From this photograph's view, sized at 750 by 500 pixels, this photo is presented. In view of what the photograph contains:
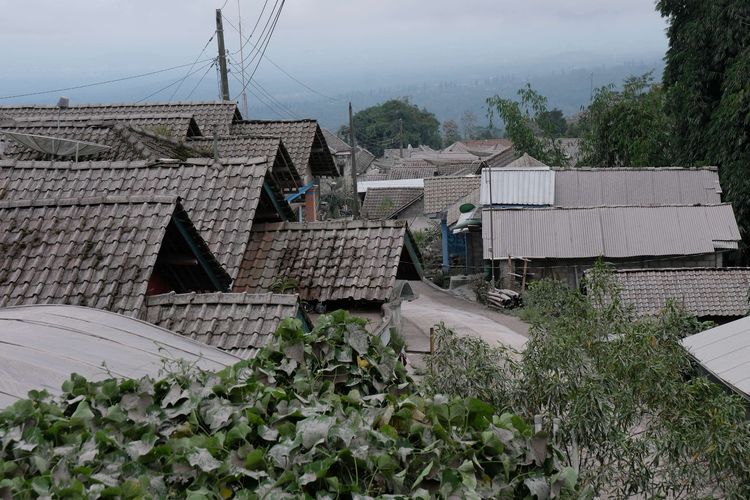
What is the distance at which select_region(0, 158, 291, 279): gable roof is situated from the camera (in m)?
10.3

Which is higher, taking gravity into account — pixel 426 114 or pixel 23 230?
pixel 23 230

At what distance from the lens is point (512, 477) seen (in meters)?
3.99

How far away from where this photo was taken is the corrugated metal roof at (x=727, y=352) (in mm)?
13695

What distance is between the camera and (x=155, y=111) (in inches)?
848

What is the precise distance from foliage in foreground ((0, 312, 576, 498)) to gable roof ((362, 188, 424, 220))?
38038 mm

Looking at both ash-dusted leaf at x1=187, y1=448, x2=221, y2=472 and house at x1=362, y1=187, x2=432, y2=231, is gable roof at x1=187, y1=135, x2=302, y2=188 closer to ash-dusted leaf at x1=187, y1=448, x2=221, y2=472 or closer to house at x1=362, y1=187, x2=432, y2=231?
ash-dusted leaf at x1=187, y1=448, x2=221, y2=472

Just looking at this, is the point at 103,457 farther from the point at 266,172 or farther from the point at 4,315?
the point at 266,172

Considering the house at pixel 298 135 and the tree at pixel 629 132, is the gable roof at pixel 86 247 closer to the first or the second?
the house at pixel 298 135

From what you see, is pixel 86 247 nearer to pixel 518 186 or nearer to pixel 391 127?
pixel 518 186

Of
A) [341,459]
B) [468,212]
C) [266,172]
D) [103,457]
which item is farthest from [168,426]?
[468,212]

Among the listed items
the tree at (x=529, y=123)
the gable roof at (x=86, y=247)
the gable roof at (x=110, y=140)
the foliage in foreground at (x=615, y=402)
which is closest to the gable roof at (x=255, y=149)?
the gable roof at (x=110, y=140)

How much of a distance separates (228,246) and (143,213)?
1.74 meters

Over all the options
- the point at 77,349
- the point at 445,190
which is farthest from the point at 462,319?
the point at 77,349

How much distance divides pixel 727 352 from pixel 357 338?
11812 mm
